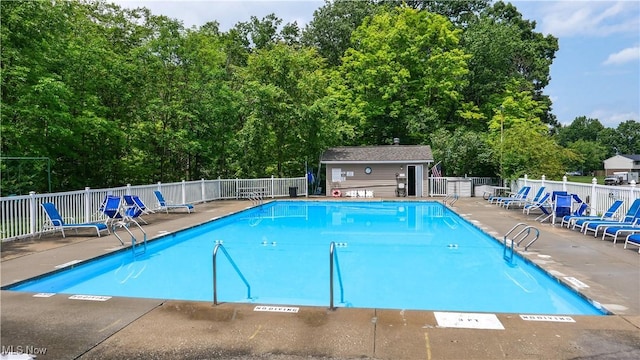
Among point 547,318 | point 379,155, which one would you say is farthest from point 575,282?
point 379,155

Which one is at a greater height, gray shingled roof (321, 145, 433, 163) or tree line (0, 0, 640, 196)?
tree line (0, 0, 640, 196)

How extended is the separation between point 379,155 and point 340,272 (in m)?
16.9

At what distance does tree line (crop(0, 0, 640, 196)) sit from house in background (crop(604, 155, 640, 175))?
135 feet

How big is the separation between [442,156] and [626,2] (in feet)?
41.4

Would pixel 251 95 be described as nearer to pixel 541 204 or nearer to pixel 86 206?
pixel 86 206

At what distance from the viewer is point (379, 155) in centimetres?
2414

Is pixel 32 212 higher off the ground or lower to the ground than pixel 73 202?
lower

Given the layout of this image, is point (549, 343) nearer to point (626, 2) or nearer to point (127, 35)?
point (626, 2)

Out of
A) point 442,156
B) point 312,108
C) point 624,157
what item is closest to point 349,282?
point 312,108

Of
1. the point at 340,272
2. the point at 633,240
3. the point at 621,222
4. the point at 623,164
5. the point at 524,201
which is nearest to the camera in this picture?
the point at 340,272

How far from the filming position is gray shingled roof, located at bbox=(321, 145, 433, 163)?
23609 millimetres

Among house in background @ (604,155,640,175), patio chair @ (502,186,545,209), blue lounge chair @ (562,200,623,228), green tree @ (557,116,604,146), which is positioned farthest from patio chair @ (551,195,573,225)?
green tree @ (557,116,604,146)

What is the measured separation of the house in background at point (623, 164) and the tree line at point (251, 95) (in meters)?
41.0

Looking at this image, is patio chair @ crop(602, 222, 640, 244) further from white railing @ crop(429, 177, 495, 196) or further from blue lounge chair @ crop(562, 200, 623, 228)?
white railing @ crop(429, 177, 495, 196)
